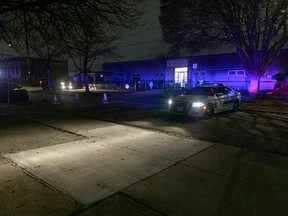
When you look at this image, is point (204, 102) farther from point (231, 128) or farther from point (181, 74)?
point (181, 74)

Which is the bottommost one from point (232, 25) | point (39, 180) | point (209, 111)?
point (39, 180)

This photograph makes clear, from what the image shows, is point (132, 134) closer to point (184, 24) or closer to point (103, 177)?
point (103, 177)

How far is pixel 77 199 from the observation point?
4098 millimetres

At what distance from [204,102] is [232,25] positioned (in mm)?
10302

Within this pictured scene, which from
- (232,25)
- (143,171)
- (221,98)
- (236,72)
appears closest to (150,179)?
(143,171)

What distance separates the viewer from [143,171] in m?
5.33

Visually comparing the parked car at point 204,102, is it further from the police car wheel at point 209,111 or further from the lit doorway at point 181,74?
the lit doorway at point 181,74

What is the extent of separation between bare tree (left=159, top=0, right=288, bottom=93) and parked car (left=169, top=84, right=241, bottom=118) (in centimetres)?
733

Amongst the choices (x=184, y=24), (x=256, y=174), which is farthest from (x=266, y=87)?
(x=256, y=174)

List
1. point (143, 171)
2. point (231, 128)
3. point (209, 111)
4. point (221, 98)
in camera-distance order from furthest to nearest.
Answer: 1. point (221, 98)
2. point (209, 111)
3. point (231, 128)
4. point (143, 171)

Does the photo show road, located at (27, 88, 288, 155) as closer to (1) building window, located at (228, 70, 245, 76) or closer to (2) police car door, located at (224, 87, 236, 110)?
(2) police car door, located at (224, 87, 236, 110)

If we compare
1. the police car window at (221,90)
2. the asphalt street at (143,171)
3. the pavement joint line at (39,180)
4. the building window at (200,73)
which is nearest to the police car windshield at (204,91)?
the police car window at (221,90)

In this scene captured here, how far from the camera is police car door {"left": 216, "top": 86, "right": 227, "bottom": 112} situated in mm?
12491

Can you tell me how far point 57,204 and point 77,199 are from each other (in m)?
0.31
